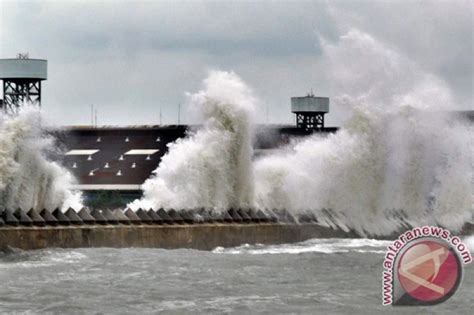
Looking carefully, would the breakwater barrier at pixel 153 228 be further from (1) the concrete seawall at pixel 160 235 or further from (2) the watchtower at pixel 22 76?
(2) the watchtower at pixel 22 76

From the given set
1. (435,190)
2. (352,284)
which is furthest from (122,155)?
(352,284)

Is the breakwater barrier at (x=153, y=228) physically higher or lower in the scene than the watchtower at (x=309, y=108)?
lower

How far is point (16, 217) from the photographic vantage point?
4169cm

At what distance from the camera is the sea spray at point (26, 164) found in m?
44.7

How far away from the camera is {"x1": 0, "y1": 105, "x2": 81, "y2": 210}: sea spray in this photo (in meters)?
44.7

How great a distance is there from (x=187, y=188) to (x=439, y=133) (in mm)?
13677

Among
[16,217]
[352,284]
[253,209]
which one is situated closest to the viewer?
[352,284]

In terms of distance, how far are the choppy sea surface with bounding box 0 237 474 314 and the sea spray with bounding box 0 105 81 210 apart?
182 inches

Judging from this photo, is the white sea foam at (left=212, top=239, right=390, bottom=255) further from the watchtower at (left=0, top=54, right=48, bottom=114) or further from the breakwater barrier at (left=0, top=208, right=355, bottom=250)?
the watchtower at (left=0, top=54, right=48, bottom=114)

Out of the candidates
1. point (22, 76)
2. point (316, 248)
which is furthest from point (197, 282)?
point (22, 76)

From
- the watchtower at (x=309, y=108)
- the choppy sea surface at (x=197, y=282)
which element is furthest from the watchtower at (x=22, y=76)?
the choppy sea surface at (x=197, y=282)

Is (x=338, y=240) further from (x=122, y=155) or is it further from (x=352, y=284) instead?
(x=122, y=155)

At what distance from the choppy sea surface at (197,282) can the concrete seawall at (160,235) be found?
64cm

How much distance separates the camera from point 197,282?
3434cm
